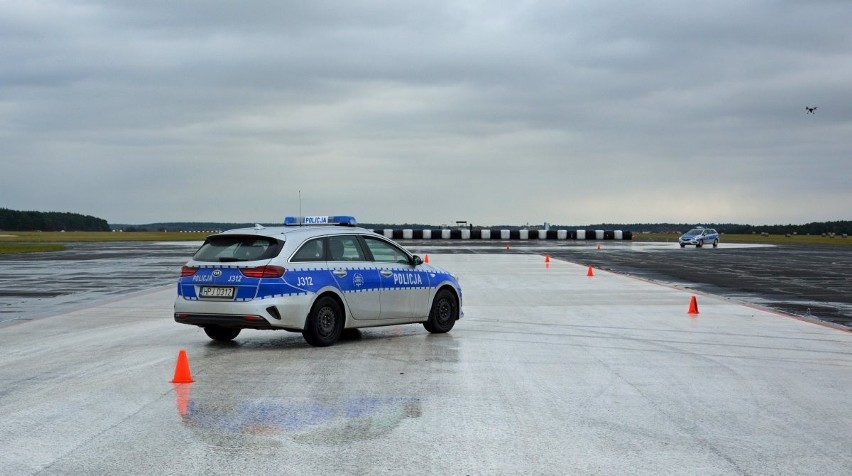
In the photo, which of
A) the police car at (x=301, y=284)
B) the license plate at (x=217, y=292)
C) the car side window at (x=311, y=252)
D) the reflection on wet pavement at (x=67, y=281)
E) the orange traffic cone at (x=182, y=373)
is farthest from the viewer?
the reflection on wet pavement at (x=67, y=281)

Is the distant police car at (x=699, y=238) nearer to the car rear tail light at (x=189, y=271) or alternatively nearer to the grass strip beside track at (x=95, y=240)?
the grass strip beside track at (x=95, y=240)

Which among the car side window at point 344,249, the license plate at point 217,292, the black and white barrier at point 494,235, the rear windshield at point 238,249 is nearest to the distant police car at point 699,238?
the black and white barrier at point 494,235

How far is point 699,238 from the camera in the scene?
219ft

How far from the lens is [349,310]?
43.8 ft

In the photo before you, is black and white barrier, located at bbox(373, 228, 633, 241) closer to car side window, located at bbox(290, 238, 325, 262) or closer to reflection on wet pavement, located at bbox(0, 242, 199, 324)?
reflection on wet pavement, located at bbox(0, 242, 199, 324)

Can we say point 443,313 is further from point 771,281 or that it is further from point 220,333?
point 771,281

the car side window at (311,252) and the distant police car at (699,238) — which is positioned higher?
the car side window at (311,252)

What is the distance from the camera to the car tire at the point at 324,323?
12.7m

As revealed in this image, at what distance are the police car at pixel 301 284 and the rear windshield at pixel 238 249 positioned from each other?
1cm

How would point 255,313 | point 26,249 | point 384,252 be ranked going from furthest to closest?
1. point 26,249
2. point 384,252
3. point 255,313

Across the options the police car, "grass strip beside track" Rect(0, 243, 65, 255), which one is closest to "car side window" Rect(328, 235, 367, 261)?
the police car

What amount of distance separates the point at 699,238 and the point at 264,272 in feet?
189

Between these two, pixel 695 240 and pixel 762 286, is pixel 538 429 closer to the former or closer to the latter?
pixel 762 286

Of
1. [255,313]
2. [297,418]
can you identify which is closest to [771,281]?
[255,313]
